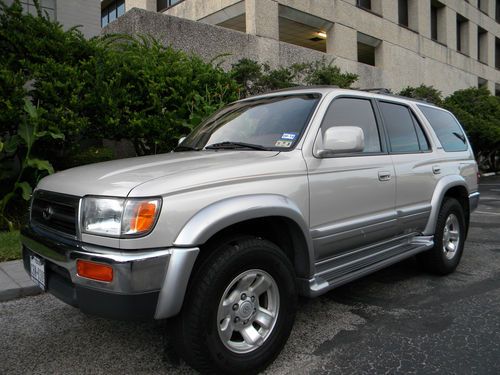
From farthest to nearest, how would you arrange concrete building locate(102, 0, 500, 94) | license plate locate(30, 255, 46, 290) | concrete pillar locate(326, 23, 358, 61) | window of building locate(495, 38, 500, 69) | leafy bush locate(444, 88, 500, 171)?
window of building locate(495, 38, 500, 69) → leafy bush locate(444, 88, 500, 171) → concrete pillar locate(326, 23, 358, 61) → concrete building locate(102, 0, 500, 94) → license plate locate(30, 255, 46, 290)

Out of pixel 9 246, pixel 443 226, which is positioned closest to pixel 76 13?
pixel 9 246

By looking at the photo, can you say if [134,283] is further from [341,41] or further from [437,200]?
[341,41]

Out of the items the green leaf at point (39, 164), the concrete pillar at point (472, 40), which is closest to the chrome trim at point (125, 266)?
the green leaf at point (39, 164)

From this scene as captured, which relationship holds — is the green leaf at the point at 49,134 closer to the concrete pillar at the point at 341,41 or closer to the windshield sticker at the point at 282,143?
the windshield sticker at the point at 282,143

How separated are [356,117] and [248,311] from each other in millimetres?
1959

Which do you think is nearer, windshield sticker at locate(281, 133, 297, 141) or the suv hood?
the suv hood

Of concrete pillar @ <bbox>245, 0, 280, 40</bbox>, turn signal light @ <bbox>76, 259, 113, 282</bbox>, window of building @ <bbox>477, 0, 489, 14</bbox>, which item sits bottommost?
turn signal light @ <bbox>76, 259, 113, 282</bbox>

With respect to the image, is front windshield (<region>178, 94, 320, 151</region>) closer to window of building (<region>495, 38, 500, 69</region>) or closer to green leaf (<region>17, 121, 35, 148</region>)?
green leaf (<region>17, 121, 35, 148</region>)

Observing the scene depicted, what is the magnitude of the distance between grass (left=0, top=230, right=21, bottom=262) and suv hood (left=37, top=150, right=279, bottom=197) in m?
2.58

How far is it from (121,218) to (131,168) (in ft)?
1.89

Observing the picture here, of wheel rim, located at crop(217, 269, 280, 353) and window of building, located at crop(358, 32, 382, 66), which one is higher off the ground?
window of building, located at crop(358, 32, 382, 66)

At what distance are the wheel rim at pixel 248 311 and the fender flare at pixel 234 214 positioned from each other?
1.13ft

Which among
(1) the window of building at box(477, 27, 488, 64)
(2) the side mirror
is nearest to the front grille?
(2) the side mirror

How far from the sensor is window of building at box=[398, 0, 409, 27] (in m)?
21.3
